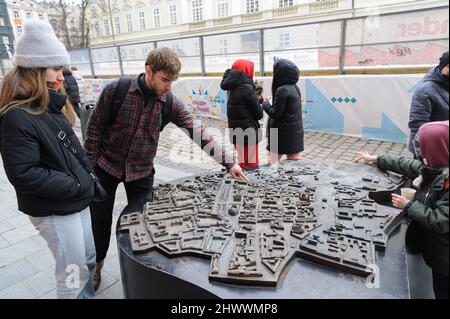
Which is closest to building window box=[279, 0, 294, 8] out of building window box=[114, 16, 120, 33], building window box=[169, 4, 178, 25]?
building window box=[169, 4, 178, 25]

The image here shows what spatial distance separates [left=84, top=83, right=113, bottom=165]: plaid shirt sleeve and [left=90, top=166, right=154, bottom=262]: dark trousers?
146 mm

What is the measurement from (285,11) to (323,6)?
2769mm

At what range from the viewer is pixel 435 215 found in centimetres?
167

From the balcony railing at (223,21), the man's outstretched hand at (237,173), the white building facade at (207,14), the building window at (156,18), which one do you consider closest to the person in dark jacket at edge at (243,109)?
the man's outstretched hand at (237,173)

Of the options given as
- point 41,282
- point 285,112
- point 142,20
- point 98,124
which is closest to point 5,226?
point 41,282

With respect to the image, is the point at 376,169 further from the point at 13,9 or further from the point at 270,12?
the point at 270,12

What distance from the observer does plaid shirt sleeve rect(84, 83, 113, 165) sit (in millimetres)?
2467

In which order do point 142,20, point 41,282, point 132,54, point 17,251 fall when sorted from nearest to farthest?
point 41,282
point 17,251
point 132,54
point 142,20

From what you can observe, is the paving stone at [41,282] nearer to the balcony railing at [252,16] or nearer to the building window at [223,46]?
the building window at [223,46]

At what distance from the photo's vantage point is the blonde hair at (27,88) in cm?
178

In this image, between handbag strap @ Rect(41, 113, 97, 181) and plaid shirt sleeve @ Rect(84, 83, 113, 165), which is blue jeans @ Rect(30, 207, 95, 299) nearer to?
handbag strap @ Rect(41, 113, 97, 181)

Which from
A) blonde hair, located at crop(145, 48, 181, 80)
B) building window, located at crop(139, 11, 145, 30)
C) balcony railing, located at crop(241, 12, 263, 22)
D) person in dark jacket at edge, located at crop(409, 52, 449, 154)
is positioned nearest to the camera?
blonde hair, located at crop(145, 48, 181, 80)

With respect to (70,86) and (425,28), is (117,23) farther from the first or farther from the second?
(425,28)

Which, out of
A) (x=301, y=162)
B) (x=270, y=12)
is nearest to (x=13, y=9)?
(x=301, y=162)
